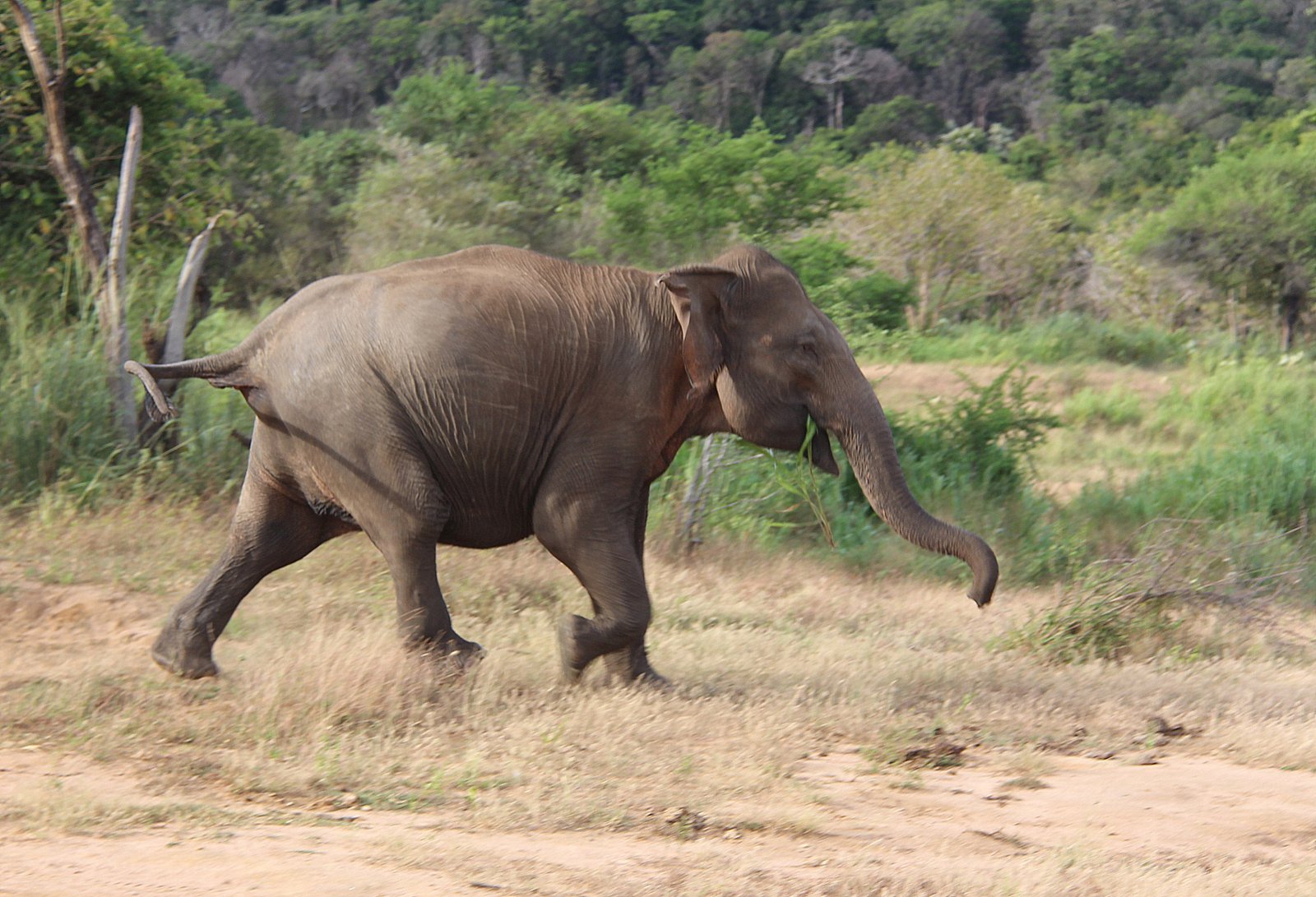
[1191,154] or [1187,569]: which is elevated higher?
[1187,569]

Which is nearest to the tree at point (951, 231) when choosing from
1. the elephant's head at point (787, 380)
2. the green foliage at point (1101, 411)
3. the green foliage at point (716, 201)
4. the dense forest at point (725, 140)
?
the dense forest at point (725, 140)

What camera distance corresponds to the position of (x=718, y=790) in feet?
17.2

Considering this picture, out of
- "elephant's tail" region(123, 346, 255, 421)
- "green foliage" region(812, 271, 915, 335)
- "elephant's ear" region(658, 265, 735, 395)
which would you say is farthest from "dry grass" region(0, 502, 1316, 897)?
"green foliage" region(812, 271, 915, 335)

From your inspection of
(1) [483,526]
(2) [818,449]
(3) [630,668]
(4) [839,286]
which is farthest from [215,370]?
(4) [839,286]

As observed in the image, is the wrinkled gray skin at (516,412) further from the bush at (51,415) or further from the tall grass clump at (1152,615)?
the bush at (51,415)

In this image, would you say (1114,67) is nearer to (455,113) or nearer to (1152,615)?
(455,113)

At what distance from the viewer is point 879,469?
625 centimetres

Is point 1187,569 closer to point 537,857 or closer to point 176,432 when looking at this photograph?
point 537,857

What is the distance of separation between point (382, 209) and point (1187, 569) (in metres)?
14.6

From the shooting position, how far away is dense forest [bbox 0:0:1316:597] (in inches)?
427

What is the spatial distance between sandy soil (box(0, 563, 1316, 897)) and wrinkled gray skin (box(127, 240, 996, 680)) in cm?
95

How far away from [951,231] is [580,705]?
2141 centimetres

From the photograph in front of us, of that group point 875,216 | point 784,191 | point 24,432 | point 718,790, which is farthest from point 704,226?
point 875,216

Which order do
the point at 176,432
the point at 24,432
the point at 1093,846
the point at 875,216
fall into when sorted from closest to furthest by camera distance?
the point at 1093,846, the point at 24,432, the point at 176,432, the point at 875,216
